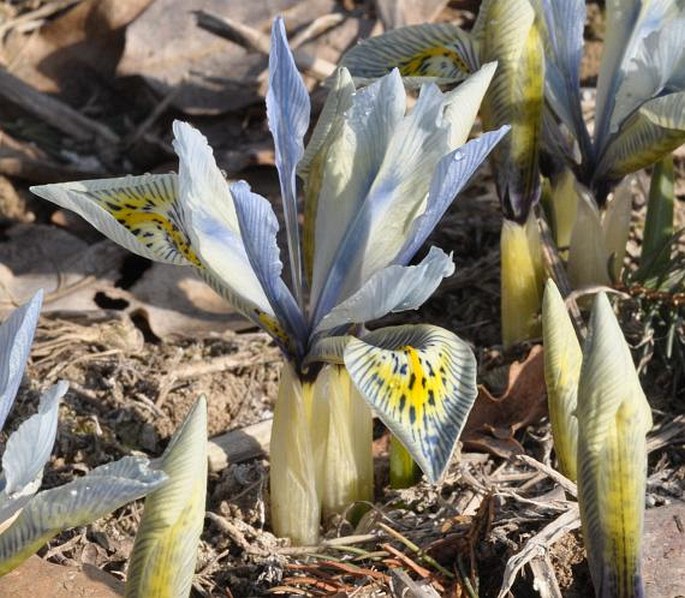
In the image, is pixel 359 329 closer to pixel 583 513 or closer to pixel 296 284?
pixel 296 284

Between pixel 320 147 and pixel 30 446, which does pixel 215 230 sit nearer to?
pixel 320 147

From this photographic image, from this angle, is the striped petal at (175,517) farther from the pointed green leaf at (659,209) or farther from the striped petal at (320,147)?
the pointed green leaf at (659,209)

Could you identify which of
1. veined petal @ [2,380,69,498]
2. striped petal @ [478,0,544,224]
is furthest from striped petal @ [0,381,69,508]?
striped petal @ [478,0,544,224]

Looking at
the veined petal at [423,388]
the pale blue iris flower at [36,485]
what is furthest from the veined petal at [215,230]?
the pale blue iris flower at [36,485]

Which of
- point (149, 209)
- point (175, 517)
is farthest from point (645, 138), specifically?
point (175, 517)

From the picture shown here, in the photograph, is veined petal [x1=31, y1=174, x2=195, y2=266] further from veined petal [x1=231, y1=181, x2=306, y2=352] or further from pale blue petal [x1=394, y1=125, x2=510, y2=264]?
pale blue petal [x1=394, y1=125, x2=510, y2=264]

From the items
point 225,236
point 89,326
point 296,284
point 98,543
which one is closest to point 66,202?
point 225,236
